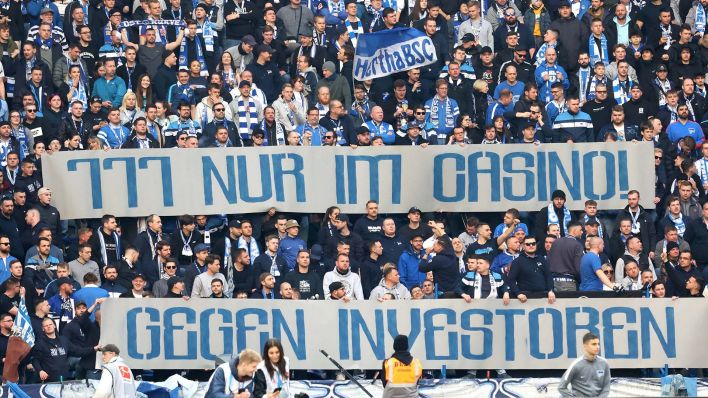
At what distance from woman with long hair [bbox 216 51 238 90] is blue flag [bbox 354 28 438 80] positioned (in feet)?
6.32

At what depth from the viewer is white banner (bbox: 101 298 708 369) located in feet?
88.3

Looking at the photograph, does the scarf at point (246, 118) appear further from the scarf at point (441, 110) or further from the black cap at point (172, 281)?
the black cap at point (172, 281)

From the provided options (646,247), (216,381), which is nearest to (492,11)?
(646,247)

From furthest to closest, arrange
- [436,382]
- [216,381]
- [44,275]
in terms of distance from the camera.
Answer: [44,275] < [436,382] < [216,381]

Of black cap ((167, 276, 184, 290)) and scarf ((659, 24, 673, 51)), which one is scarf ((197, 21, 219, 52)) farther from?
scarf ((659, 24, 673, 51))

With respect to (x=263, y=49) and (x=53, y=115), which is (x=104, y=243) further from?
(x=263, y=49)

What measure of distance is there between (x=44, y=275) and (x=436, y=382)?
5.90 metres

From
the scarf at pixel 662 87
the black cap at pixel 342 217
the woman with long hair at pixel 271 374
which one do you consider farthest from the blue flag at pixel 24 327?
the scarf at pixel 662 87

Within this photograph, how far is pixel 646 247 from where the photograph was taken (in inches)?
1143

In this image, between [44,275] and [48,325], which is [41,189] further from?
[48,325]

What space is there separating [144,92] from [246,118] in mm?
1633

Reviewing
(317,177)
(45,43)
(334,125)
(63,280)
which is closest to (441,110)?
(334,125)

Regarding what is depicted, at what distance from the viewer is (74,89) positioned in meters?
31.8

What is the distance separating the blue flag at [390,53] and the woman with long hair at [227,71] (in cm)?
193
